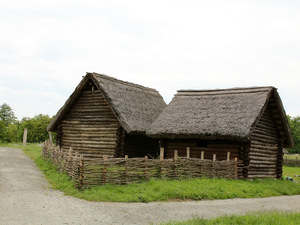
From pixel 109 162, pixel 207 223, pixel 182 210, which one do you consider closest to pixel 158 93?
pixel 109 162

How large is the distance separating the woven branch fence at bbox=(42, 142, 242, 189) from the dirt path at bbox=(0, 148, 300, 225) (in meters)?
1.25

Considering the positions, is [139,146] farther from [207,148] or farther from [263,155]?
[263,155]

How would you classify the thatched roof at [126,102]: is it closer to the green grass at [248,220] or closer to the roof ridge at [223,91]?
the roof ridge at [223,91]

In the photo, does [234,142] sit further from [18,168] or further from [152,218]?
[18,168]

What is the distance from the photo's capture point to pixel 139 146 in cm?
2392

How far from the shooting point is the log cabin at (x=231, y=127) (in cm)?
1984

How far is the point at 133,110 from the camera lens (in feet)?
74.7

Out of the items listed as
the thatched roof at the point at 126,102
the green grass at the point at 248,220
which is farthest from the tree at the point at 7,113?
the green grass at the point at 248,220

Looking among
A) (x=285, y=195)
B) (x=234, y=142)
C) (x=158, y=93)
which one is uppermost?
(x=158, y=93)

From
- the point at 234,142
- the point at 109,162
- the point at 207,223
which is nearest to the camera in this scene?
the point at 207,223

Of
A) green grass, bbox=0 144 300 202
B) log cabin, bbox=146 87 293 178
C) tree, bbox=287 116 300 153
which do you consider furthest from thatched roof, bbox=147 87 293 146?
tree, bbox=287 116 300 153

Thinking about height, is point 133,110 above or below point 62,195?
above

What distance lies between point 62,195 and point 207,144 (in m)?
10.6

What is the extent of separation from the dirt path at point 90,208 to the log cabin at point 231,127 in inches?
191
